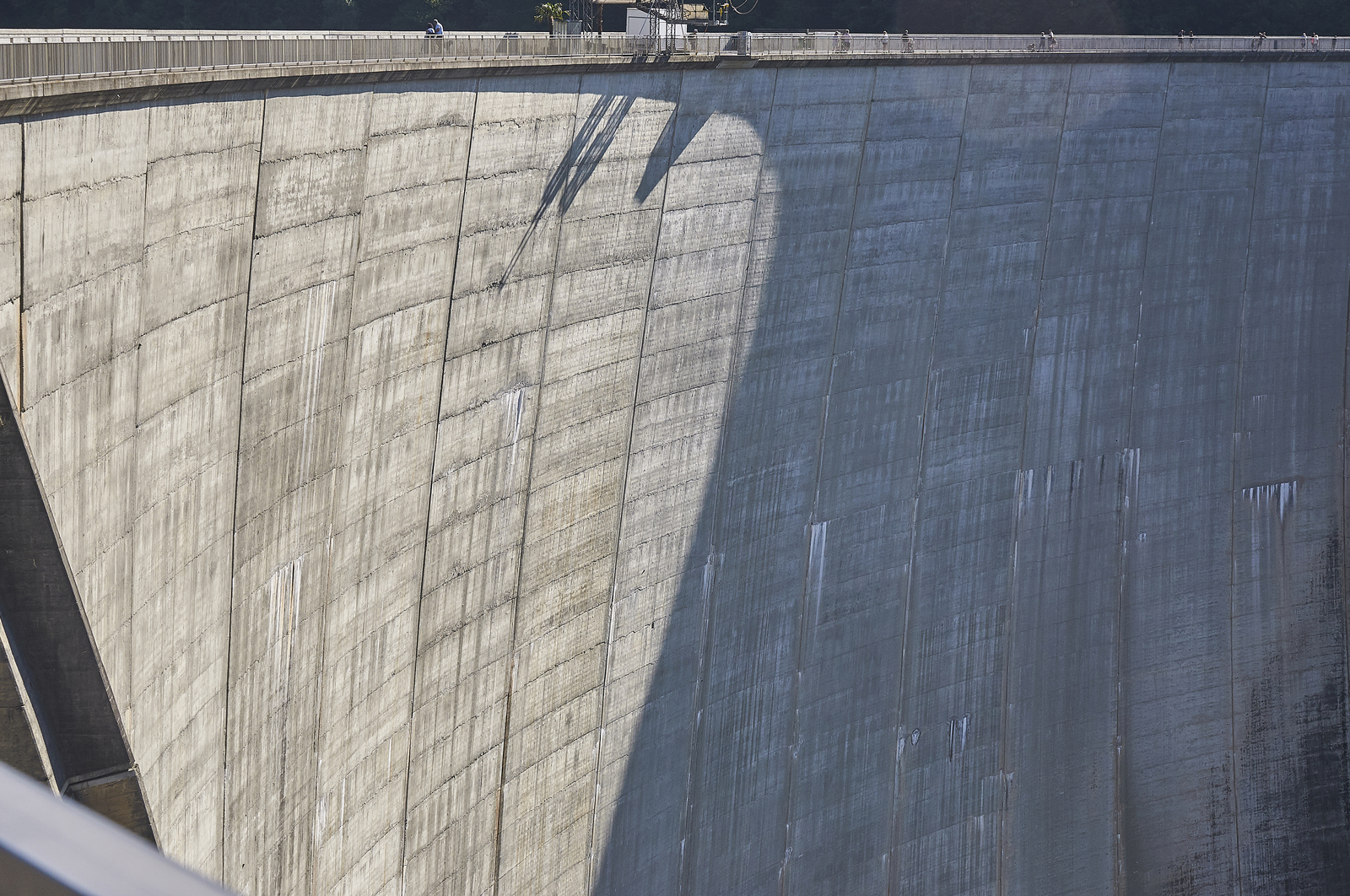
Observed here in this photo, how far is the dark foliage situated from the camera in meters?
33.0

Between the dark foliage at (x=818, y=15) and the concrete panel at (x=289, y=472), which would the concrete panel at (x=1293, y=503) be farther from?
the concrete panel at (x=289, y=472)

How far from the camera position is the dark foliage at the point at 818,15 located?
33.0 metres

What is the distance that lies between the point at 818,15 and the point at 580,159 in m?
26.7

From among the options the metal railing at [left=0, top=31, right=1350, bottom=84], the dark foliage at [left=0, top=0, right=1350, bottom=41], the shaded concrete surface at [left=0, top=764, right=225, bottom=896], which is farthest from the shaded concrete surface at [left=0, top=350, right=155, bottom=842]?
the dark foliage at [left=0, top=0, right=1350, bottom=41]

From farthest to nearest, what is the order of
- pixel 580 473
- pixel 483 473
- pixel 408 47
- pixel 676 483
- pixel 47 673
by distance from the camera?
pixel 676 483 → pixel 580 473 → pixel 483 473 → pixel 408 47 → pixel 47 673

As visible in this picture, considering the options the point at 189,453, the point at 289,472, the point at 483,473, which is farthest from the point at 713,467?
the point at 189,453

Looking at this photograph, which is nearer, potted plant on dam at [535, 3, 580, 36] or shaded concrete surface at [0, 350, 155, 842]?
shaded concrete surface at [0, 350, 155, 842]

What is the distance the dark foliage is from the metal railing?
1137cm

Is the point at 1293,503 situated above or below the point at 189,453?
below

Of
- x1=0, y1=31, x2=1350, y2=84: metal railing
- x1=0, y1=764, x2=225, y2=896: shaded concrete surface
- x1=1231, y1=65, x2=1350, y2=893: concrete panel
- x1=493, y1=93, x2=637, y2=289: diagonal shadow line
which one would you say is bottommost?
x1=1231, y1=65, x2=1350, y2=893: concrete panel

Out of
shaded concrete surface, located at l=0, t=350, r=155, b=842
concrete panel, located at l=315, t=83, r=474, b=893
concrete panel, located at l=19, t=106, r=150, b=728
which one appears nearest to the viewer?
shaded concrete surface, located at l=0, t=350, r=155, b=842

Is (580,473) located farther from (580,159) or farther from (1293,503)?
(1293,503)

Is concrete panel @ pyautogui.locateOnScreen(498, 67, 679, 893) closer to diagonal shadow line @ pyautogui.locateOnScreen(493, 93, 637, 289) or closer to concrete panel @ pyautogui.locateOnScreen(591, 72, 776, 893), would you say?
diagonal shadow line @ pyautogui.locateOnScreen(493, 93, 637, 289)

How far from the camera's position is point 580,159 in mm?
13547
